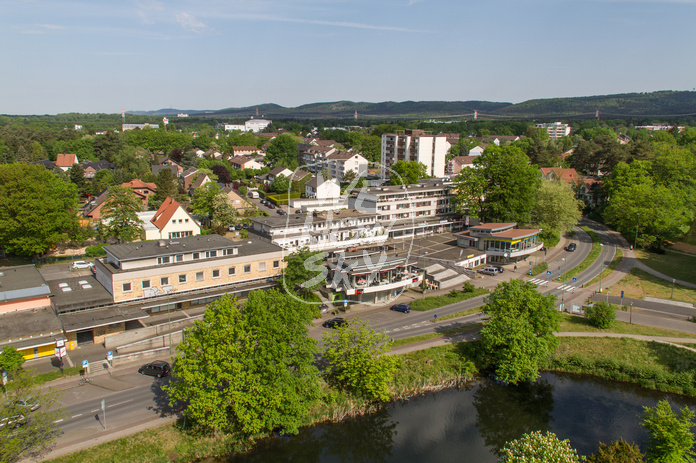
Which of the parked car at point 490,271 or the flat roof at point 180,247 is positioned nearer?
the flat roof at point 180,247

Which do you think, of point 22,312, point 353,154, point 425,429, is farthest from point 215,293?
point 353,154

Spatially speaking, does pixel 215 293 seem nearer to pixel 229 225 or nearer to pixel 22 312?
pixel 22 312

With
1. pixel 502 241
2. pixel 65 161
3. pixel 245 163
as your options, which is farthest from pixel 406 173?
pixel 65 161

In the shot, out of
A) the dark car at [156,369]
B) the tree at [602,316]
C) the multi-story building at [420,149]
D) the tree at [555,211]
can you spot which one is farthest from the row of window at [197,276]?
the multi-story building at [420,149]

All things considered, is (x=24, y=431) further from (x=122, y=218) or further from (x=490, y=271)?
(x=490, y=271)

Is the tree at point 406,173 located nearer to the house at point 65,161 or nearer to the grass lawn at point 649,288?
the grass lawn at point 649,288
